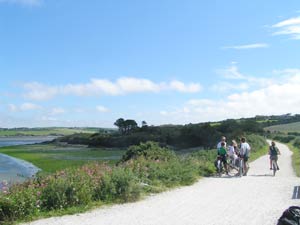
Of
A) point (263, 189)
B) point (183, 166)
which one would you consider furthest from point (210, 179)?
point (263, 189)

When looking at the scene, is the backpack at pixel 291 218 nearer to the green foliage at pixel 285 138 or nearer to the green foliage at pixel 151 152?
the green foliage at pixel 151 152

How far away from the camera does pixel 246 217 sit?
460 inches

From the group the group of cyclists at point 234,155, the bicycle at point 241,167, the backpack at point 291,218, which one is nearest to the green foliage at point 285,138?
the group of cyclists at point 234,155

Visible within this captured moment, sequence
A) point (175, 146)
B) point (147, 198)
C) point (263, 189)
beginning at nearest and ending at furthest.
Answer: point (147, 198)
point (263, 189)
point (175, 146)

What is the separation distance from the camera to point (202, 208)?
510 inches

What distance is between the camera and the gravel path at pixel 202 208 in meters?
11.3

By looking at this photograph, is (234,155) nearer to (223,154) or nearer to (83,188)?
(223,154)

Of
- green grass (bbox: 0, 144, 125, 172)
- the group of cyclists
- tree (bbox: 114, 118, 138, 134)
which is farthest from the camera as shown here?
tree (bbox: 114, 118, 138, 134)

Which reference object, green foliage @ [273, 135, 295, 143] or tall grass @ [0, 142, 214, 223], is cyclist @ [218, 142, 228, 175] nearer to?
tall grass @ [0, 142, 214, 223]

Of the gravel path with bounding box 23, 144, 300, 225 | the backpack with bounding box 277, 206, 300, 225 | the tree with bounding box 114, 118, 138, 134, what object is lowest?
the gravel path with bounding box 23, 144, 300, 225

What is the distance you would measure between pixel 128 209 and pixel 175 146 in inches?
2767

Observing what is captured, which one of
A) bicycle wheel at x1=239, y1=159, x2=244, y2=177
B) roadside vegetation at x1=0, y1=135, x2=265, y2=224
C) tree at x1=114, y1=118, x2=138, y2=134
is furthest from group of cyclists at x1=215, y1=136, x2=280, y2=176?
tree at x1=114, y1=118, x2=138, y2=134

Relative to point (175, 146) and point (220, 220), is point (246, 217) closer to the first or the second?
point (220, 220)

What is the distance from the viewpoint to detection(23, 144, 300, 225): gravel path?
11258mm
